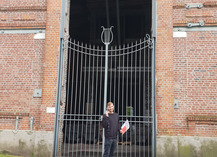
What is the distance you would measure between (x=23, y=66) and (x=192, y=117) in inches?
224

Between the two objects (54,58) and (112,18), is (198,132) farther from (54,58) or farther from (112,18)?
(112,18)

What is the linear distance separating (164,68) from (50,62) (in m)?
3.60

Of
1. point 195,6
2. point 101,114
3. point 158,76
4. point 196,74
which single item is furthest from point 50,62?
point 101,114

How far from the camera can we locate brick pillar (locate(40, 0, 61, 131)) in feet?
22.4

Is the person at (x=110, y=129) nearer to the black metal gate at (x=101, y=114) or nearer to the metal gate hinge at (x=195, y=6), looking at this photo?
the black metal gate at (x=101, y=114)

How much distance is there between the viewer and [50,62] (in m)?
7.12

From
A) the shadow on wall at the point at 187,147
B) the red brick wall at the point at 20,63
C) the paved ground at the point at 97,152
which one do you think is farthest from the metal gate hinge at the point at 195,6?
the red brick wall at the point at 20,63

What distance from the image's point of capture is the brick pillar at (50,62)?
684cm

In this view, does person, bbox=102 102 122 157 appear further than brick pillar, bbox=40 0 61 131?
No

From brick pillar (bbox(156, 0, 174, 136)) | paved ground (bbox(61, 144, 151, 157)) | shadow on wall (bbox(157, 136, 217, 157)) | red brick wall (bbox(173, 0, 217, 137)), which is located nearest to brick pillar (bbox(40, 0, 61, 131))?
paved ground (bbox(61, 144, 151, 157))

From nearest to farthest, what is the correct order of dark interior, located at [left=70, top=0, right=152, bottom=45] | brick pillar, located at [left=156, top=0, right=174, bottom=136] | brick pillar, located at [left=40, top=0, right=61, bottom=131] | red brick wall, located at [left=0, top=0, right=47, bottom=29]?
brick pillar, located at [left=156, top=0, right=174, bottom=136]
brick pillar, located at [left=40, top=0, right=61, bottom=131]
red brick wall, located at [left=0, top=0, right=47, bottom=29]
dark interior, located at [left=70, top=0, right=152, bottom=45]

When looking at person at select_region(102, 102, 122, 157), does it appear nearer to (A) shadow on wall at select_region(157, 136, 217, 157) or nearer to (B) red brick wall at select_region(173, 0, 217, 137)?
(A) shadow on wall at select_region(157, 136, 217, 157)

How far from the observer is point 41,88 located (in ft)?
23.9

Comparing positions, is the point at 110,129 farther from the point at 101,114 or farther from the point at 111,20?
the point at 111,20
